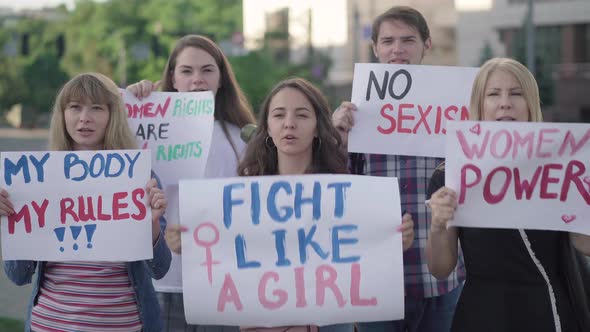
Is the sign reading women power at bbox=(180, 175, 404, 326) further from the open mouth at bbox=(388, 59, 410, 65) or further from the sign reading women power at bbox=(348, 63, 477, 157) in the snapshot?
the open mouth at bbox=(388, 59, 410, 65)

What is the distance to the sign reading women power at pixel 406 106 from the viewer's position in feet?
13.0

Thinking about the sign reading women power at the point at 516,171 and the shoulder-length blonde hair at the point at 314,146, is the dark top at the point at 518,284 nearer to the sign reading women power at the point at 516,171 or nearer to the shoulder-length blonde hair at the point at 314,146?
the sign reading women power at the point at 516,171

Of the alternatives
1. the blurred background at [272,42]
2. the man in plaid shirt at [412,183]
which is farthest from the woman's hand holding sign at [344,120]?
the blurred background at [272,42]

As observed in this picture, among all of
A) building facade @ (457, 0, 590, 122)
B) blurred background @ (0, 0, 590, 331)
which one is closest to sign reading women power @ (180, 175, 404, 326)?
blurred background @ (0, 0, 590, 331)

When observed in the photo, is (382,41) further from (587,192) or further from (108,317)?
(108,317)

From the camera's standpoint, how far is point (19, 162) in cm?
343

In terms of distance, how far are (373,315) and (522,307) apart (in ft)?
1.64

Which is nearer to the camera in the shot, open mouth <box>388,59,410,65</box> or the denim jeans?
the denim jeans

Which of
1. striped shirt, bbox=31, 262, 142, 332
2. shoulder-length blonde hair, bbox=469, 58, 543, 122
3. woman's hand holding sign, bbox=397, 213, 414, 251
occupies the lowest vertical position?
striped shirt, bbox=31, 262, 142, 332

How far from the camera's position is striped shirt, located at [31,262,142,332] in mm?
3324

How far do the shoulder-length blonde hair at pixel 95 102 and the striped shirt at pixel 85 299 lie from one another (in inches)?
19.3

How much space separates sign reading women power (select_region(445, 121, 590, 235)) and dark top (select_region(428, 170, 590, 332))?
0.09 m

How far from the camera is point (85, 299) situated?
333 centimetres

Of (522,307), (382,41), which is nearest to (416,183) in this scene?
(382,41)
